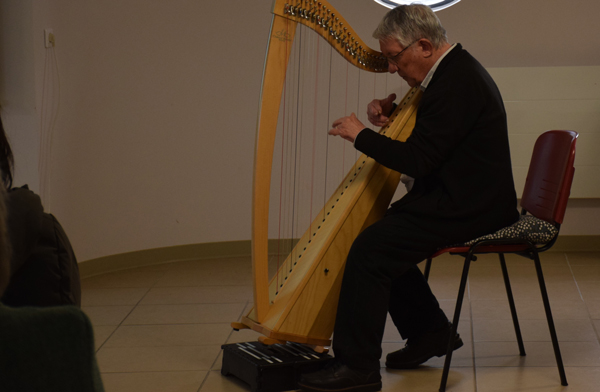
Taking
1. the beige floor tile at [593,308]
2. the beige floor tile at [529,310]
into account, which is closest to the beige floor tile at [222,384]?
the beige floor tile at [529,310]

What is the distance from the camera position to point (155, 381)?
210 centimetres

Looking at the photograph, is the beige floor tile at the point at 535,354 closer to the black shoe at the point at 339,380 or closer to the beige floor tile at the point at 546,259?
the black shoe at the point at 339,380

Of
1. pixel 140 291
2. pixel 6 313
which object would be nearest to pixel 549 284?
pixel 140 291

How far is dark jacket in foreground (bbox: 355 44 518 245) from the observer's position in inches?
74.9

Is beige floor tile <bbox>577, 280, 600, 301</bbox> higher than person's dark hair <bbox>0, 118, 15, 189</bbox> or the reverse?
the reverse

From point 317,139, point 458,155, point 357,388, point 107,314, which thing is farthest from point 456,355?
point 317,139

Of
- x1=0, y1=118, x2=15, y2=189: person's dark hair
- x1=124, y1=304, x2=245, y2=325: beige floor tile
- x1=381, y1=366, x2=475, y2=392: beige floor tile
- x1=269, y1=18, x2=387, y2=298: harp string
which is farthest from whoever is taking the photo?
x1=269, y1=18, x2=387, y2=298: harp string

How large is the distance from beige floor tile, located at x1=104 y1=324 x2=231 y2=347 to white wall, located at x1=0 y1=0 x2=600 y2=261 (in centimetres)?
105

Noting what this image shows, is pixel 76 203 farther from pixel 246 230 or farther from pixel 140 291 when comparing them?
pixel 246 230

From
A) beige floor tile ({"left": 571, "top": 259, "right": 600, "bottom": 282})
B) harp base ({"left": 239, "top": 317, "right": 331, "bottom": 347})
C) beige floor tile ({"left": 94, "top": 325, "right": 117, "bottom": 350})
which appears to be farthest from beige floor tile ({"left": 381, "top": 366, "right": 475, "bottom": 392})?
beige floor tile ({"left": 571, "top": 259, "right": 600, "bottom": 282})

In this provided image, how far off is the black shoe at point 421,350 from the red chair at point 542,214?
226 mm

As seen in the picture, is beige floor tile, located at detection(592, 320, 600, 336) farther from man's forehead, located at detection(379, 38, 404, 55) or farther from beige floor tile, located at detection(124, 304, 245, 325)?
beige floor tile, located at detection(124, 304, 245, 325)

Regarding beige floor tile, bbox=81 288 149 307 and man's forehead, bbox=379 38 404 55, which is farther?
beige floor tile, bbox=81 288 149 307

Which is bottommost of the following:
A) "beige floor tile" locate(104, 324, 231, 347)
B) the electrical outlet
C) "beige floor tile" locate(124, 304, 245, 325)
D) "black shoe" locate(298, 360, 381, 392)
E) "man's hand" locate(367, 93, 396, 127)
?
"beige floor tile" locate(124, 304, 245, 325)
